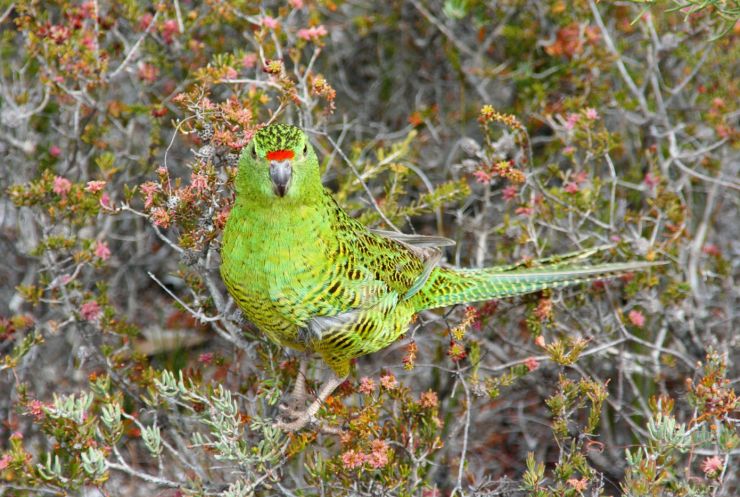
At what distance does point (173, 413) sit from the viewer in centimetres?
374

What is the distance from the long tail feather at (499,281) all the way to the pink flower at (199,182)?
4.20 feet

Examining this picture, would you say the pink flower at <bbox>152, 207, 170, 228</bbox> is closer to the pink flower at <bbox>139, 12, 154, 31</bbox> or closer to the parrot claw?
the parrot claw

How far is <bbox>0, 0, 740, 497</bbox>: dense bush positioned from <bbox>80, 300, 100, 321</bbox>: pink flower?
0.01 metres

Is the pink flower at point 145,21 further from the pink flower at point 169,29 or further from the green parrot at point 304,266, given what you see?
the green parrot at point 304,266

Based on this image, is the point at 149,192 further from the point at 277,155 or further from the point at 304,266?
the point at 304,266

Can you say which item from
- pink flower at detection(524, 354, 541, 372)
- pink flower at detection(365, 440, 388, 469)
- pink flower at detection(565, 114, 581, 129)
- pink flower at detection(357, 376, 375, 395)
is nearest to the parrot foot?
pink flower at detection(357, 376, 375, 395)

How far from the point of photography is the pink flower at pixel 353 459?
9.78 ft

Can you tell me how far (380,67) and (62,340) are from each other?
3089 mm

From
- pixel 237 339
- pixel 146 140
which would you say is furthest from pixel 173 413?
pixel 146 140

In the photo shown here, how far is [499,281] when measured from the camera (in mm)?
3883

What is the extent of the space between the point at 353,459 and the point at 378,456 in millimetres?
99

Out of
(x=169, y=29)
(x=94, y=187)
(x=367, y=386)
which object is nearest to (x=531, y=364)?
(x=367, y=386)

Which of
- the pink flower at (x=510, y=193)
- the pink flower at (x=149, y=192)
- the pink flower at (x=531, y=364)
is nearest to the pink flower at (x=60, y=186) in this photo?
the pink flower at (x=149, y=192)

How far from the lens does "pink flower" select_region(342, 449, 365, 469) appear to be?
2980 millimetres
